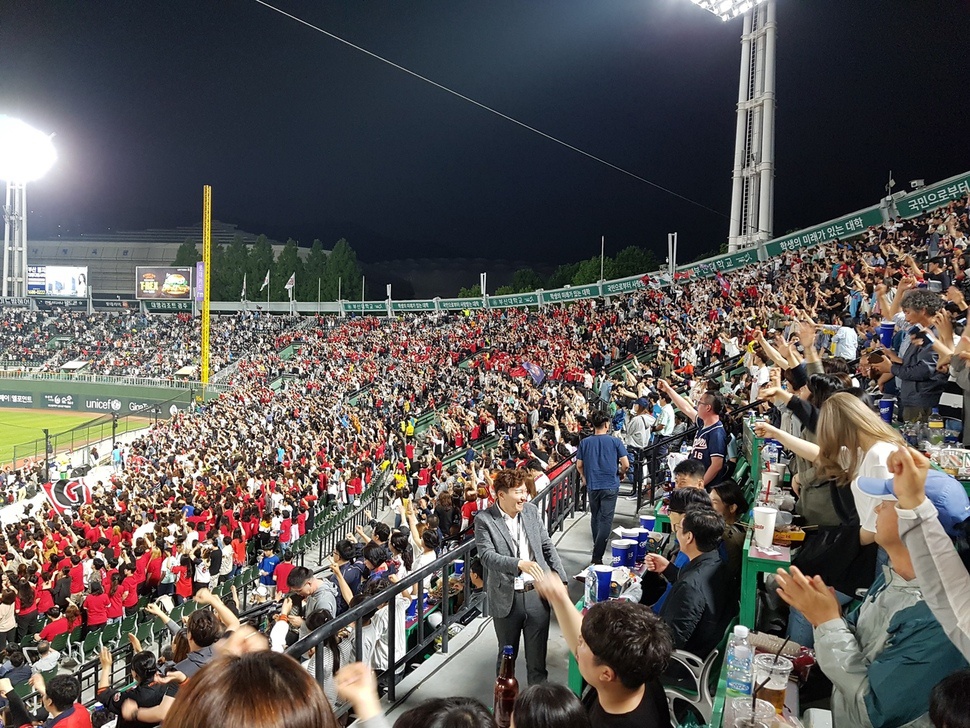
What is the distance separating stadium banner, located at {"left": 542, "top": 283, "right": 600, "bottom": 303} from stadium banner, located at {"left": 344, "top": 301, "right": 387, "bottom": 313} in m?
15.6

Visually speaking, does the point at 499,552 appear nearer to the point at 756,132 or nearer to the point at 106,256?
the point at 756,132

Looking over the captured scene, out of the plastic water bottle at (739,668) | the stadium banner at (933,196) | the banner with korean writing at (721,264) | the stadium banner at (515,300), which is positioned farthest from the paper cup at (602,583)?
the stadium banner at (515,300)

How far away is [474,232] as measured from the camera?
117m

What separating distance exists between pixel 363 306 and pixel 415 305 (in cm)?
539

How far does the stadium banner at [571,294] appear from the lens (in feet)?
121

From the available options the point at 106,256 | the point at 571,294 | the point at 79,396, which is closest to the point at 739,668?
the point at 571,294

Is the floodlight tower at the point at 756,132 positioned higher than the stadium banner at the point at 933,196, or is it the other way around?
the floodlight tower at the point at 756,132

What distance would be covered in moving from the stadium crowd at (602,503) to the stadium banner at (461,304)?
39.5 ft

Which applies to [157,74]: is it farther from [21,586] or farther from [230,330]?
[21,586]

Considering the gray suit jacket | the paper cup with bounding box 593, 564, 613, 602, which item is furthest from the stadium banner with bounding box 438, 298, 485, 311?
the paper cup with bounding box 593, 564, 613, 602

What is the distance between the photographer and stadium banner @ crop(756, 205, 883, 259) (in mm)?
24875


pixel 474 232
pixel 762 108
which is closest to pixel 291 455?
pixel 762 108

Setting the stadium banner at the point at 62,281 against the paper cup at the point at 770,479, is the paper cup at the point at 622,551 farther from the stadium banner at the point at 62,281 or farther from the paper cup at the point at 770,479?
the stadium banner at the point at 62,281

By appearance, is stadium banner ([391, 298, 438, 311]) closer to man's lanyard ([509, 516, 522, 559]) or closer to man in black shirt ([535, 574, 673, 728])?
man's lanyard ([509, 516, 522, 559])
